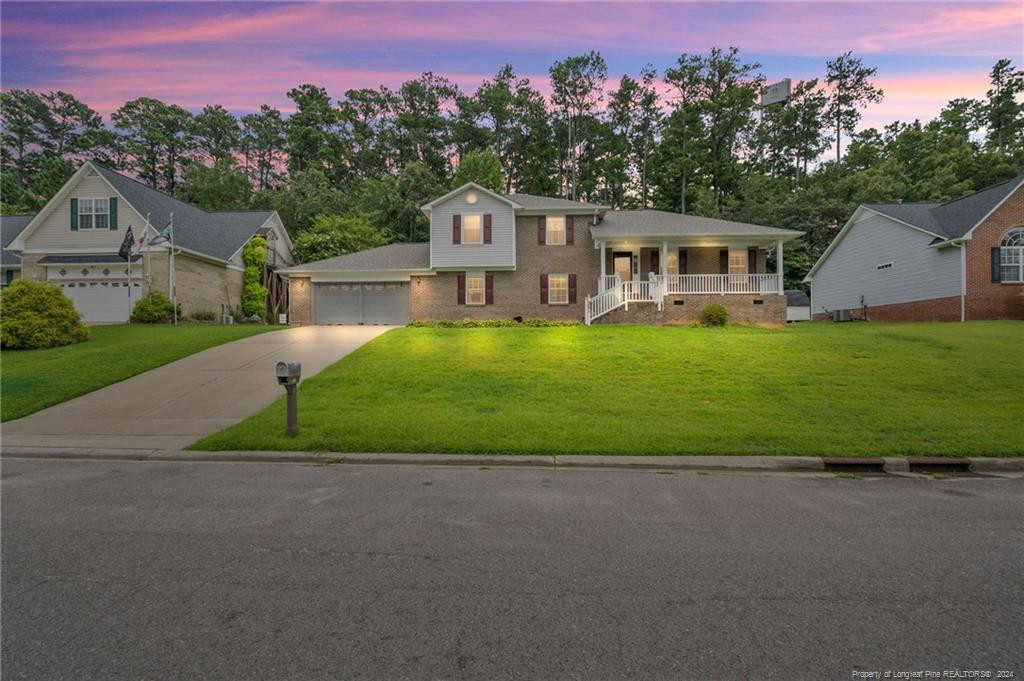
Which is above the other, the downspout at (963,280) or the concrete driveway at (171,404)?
the downspout at (963,280)

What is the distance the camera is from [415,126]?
173ft

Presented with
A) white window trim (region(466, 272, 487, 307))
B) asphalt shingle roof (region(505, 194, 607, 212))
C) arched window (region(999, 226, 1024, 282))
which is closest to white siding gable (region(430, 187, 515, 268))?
white window trim (region(466, 272, 487, 307))

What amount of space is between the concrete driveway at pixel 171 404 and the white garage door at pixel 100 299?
40.0 ft

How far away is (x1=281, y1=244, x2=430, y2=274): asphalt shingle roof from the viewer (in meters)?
25.2

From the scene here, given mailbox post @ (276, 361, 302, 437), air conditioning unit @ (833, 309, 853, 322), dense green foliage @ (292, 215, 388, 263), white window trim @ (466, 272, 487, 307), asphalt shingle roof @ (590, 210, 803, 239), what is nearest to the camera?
mailbox post @ (276, 361, 302, 437)

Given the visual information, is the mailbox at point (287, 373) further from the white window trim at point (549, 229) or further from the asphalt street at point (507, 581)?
the white window trim at point (549, 229)

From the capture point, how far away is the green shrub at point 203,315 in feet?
83.0

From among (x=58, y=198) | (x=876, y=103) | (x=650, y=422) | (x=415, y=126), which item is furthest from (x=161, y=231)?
(x=876, y=103)

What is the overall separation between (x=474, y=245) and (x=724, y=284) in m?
12.3

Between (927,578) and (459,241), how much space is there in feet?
75.8

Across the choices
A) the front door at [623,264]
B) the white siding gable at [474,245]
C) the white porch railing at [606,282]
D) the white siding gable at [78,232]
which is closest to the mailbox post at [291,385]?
the white porch railing at [606,282]

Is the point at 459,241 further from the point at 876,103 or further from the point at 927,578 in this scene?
the point at 876,103

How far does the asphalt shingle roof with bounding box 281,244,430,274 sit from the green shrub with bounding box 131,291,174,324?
216 inches

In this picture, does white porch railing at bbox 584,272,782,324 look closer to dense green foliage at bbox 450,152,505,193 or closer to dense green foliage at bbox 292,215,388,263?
dense green foliage at bbox 450,152,505,193
